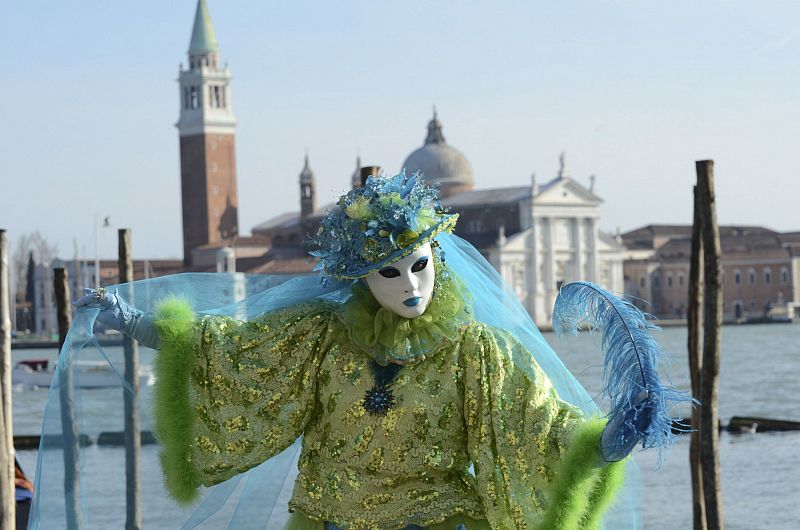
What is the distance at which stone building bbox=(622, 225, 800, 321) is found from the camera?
59.3 meters

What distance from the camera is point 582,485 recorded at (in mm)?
2422

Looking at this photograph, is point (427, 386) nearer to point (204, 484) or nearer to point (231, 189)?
point (204, 484)

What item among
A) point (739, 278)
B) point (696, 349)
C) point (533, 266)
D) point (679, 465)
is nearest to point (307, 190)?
point (533, 266)

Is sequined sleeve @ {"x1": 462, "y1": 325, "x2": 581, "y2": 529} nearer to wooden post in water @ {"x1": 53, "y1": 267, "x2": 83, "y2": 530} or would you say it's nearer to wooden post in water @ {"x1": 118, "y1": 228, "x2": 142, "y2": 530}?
wooden post in water @ {"x1": 53, "y1": 267, "x2": 83, "y2": 530}

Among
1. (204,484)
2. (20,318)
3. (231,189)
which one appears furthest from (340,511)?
(20,318)

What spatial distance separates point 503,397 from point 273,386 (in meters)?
0.43

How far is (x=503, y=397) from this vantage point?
2527 mm

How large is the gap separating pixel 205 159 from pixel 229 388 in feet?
164

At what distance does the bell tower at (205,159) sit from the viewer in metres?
52.2

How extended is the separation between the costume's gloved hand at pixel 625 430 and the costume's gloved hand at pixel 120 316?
2.85ft

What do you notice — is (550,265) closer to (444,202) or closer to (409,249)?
(444,202)

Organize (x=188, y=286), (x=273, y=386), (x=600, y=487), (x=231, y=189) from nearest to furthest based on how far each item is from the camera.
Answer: (x=600, y=487) < (x=273, y=386) < (x=188, y=286) < (x=231, y=189)

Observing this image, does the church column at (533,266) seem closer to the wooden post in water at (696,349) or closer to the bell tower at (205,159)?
the bell tower at (205,159)

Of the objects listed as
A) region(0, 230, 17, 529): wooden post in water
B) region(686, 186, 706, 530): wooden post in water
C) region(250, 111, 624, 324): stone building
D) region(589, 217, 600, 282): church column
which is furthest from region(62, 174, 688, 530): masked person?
region(589, 217, 600, 282): church column
